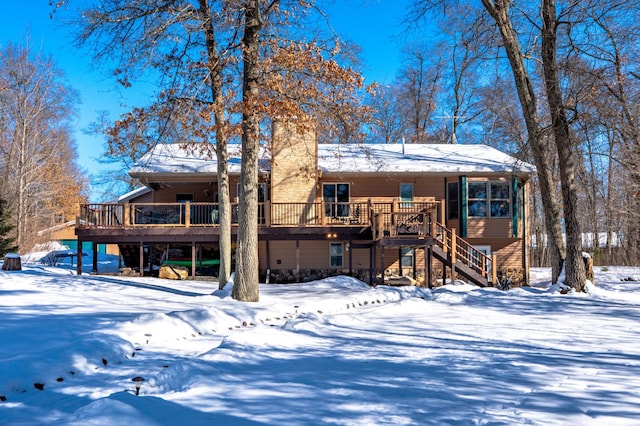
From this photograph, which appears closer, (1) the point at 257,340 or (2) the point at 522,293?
(1) the point at 257,340

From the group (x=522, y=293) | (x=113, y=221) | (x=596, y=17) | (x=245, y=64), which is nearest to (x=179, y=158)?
(x=113, y=221)

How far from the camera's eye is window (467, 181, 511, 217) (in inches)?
853

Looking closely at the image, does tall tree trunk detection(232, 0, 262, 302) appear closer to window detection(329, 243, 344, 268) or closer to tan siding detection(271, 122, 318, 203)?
tan siding detection(271, 122, 318, 203)

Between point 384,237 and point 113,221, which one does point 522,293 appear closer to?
point 384,237

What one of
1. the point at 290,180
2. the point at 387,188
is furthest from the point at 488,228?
the point at 290,180

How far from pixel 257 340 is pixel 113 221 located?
1460 cm

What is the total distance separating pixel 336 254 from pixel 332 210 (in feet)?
6.03

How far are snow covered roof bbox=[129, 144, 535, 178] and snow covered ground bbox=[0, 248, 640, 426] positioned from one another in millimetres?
9826

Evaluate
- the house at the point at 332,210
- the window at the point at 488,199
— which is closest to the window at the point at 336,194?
the house at the point at 332,210

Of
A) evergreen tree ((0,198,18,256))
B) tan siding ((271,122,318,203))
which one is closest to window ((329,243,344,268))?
tan siding ((271,122,318,203))

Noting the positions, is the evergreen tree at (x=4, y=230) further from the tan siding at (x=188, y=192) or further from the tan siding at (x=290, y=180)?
the tan siding at (x=290, y=180)

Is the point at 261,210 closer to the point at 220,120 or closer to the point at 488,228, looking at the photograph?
the point at 220,120

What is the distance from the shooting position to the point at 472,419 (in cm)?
398

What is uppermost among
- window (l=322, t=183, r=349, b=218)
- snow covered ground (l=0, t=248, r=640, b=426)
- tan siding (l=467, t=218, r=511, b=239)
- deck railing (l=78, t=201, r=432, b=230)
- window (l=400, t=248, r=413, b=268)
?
window (l=322, t=183, r=349, b=218)
